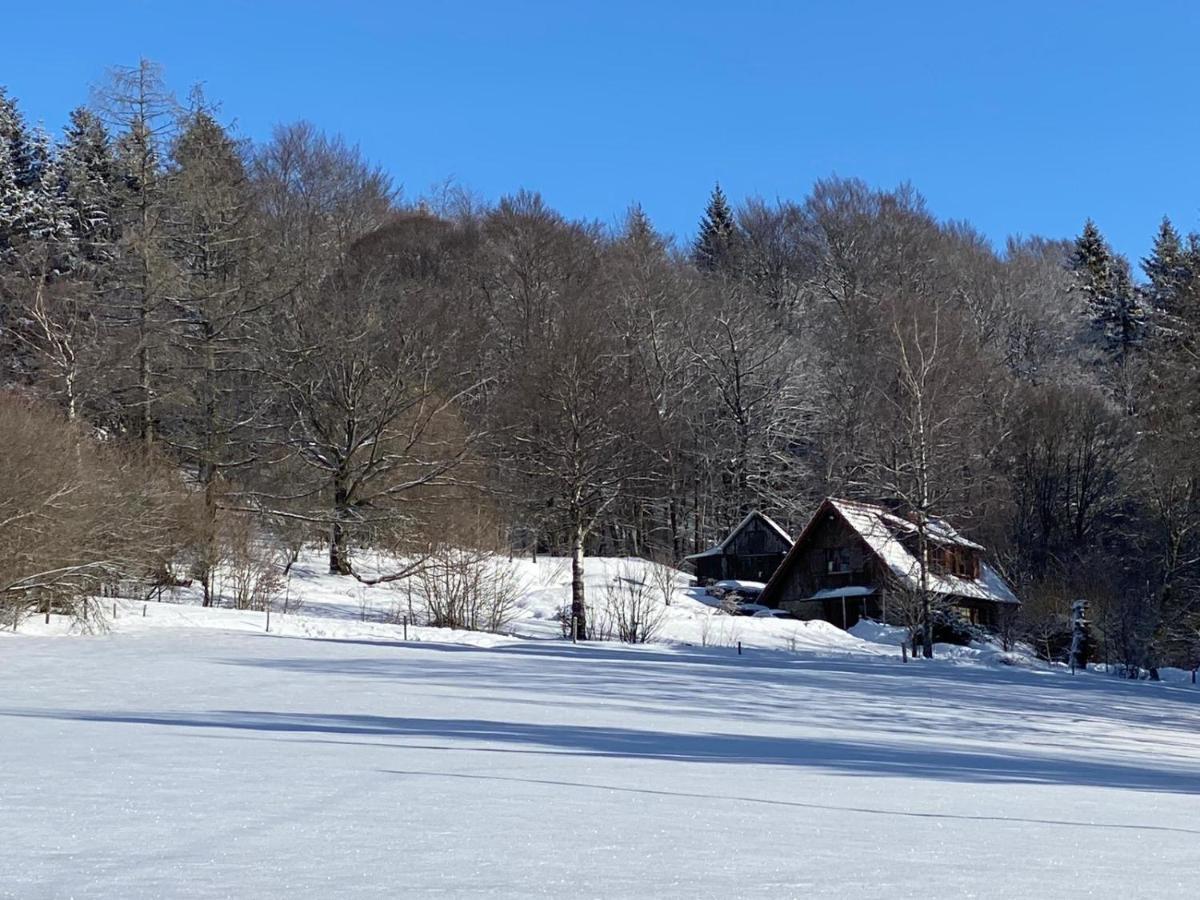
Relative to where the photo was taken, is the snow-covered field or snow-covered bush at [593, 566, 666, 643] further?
snow-covered bush at [593, 566, 666, 643]

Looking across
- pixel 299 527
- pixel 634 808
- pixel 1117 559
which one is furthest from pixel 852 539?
pixel 634 808

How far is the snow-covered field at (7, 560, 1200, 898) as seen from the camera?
532cm

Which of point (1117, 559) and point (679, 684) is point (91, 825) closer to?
point (679, 684)

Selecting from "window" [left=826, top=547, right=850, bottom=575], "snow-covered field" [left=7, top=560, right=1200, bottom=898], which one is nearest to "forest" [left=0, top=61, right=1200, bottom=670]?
"window" [left=826, top=547, right=850, bottom=575]

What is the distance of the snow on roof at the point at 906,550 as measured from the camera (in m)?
36.4

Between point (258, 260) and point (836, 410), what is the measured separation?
1188 inches

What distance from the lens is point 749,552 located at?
52.9 meters

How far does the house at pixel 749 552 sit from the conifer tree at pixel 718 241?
20333 millimetres

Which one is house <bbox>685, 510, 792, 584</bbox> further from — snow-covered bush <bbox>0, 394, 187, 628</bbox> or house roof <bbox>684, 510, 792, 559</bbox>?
snow-covered bush <bbox>0, 394, 187, 628</bbox>

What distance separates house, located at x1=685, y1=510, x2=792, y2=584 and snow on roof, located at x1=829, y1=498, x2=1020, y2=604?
6.45 meters

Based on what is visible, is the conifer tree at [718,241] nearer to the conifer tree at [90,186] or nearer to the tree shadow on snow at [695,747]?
the conifer tree at [90,186]

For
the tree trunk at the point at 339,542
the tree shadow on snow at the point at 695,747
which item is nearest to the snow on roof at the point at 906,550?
the tree trunk at the point at 339,542

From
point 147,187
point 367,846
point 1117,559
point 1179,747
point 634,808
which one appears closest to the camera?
point 367,846

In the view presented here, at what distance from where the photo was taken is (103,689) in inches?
583
